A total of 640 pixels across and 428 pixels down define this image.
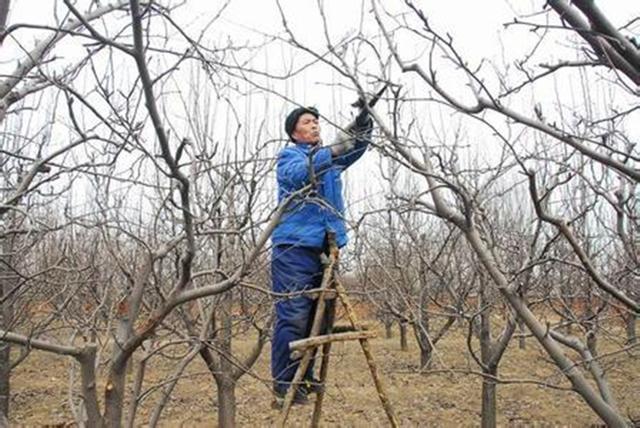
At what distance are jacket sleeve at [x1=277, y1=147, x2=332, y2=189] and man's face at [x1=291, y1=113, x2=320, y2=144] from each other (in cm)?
25

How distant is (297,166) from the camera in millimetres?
2789

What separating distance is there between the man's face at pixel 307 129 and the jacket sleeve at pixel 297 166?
0.25m

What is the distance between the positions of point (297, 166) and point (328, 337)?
785 mm

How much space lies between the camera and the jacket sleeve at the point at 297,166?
2.58 m

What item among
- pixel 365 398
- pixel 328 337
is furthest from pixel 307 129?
pixel 365 398

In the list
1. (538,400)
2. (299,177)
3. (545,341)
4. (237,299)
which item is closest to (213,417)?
(237,299)

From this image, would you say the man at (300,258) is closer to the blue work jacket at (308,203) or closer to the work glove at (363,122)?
the blue work jacket at (308,203)

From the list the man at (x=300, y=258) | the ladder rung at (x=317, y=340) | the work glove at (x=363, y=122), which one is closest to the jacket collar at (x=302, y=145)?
the man at (x=300, y=258)

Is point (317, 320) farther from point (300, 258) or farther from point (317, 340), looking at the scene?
point (300, 258)

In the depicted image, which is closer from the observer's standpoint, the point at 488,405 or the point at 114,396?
the point at 114,396

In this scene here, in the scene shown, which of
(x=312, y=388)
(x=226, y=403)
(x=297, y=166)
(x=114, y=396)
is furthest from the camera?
(x=226, y=403)

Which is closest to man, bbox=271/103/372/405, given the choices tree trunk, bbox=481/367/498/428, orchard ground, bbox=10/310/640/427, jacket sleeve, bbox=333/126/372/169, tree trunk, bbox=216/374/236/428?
jacket sleeve, bbox=333/126/372/169

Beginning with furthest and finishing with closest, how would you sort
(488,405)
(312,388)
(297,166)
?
(488,405) < (312,388) < (297,166)

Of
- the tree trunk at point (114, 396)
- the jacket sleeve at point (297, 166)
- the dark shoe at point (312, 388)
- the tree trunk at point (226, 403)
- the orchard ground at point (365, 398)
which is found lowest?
the orchard ground at point (365, 398)
